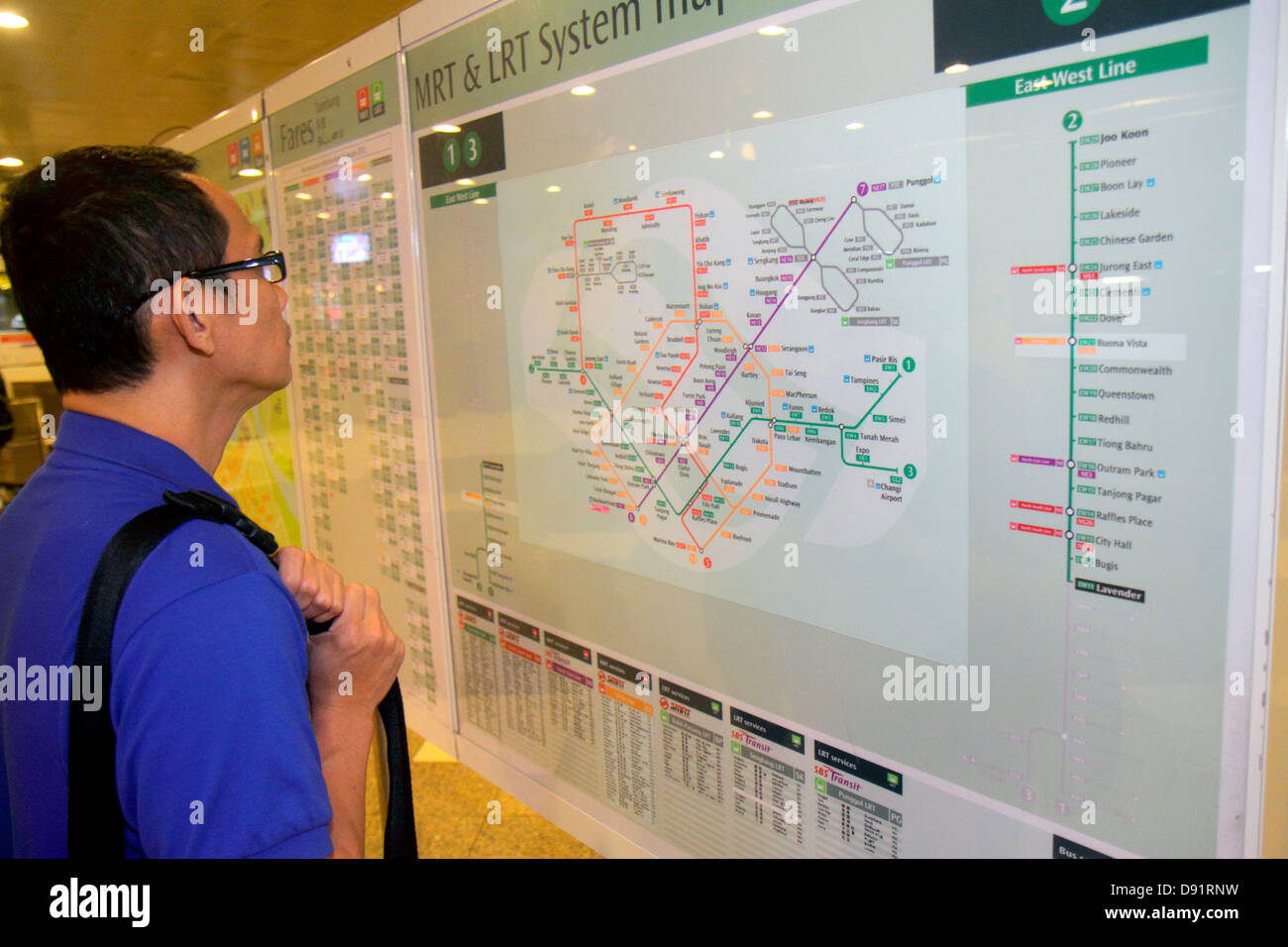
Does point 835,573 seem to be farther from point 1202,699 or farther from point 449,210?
point 449,210

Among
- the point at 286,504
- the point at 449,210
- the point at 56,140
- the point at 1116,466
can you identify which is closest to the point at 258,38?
the point at 286,504

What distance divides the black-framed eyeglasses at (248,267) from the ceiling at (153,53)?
2.22 meters

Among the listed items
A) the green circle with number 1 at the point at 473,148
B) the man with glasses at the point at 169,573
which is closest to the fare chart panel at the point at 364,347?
the green circle with number 1 at the point at 473,148

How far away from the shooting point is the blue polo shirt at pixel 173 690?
2.79ft

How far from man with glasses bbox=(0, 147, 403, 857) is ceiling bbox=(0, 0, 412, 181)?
2.38m

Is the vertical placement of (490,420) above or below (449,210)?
below

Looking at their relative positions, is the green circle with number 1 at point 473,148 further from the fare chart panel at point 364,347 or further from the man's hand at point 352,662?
the man's hand at point 352,662

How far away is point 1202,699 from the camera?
101 centimetres

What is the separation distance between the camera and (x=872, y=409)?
128 centimetres

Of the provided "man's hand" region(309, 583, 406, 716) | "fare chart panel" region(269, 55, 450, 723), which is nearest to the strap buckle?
"man's hand" region(309, 583, 406, 716)

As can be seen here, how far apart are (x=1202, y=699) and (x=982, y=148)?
0.71m

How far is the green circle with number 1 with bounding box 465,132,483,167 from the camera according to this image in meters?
1.94

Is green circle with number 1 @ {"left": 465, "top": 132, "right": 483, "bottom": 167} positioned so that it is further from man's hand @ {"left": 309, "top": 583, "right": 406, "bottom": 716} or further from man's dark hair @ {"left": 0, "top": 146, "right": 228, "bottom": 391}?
man's hand @ {"left": 309, "top": 583, "right": 406, "bottom": 716}

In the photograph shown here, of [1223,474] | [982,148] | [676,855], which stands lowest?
[676,855]
